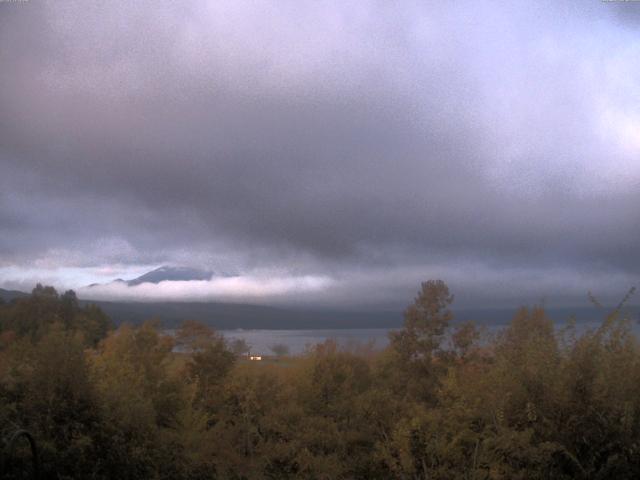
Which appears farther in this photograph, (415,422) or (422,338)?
(422,338)

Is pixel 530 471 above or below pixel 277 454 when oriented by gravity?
above

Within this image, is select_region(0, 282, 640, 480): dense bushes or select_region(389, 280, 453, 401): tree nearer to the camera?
select_region(0, 282, 640, 480): dense bushes

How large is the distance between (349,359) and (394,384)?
2033mm

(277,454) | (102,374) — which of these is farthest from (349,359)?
(102,374)

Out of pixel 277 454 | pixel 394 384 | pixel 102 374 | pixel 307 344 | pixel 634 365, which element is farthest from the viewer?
pixel 394 384

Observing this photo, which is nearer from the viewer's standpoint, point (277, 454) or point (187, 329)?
point (277, 454)

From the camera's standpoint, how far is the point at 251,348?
24625 millimetres

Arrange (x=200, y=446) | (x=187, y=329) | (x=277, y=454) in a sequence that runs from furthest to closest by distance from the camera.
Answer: (x=187, y=329) → (x=277, y=454) → (x=200, y=446)

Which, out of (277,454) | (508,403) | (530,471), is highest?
(508,403)

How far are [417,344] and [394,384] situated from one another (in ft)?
11.1

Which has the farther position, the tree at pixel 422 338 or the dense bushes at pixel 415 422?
the tree at pixel 422 338

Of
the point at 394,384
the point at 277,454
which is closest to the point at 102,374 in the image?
the point at 277,454

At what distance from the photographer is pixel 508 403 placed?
955 cm

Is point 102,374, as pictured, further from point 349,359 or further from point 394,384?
point 394,384
